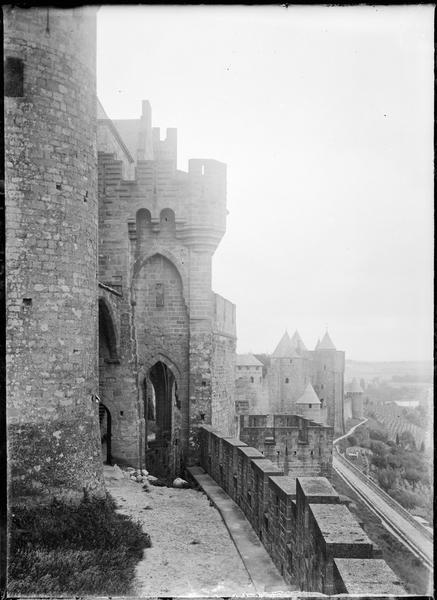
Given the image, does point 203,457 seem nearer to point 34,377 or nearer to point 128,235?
point 128,235

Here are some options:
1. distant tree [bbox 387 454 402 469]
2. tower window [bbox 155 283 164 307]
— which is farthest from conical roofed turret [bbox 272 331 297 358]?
tower window [bbox 155 283 164 307]

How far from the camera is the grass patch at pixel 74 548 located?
7.00m

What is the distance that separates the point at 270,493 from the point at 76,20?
861 cm

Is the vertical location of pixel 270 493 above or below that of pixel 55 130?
below

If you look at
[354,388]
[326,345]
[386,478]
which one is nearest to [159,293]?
[386,478]

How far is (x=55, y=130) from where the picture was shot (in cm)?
936

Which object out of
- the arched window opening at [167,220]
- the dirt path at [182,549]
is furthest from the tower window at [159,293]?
the dirt path at [182,549]

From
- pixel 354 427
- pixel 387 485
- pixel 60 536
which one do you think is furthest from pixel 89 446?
pixel 354 427

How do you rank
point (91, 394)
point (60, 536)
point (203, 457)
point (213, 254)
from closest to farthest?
point (60, 536) → point (91, 394) → point (203, 457) → point (213, 254)

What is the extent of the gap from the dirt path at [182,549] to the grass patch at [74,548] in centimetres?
32

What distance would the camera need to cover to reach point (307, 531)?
7.11 meters

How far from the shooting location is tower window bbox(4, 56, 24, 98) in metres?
8.96

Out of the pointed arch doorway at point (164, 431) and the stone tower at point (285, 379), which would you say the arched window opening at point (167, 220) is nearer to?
the pointed arch doorway at point (164, 431)

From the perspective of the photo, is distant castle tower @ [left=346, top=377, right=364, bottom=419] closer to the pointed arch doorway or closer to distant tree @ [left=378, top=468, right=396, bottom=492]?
distant tree @ [left=378, top=468, right=396, bottom=492]
